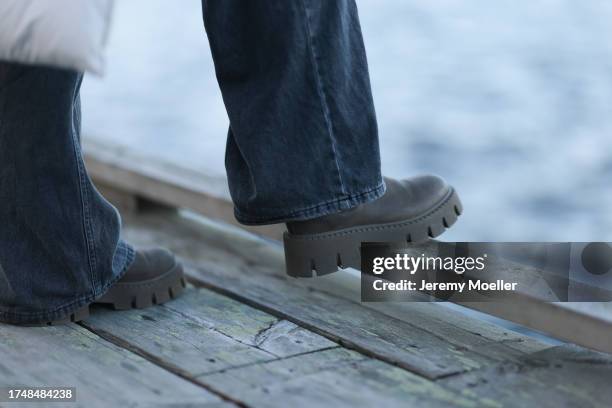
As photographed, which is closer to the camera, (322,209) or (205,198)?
(322,209)

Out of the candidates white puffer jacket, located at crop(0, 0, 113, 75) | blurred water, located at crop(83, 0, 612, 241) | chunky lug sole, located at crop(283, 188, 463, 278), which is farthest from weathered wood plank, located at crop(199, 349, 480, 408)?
blurred water, located at crop(83, 0, 612, 241)

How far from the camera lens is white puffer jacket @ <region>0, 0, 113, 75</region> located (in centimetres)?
91

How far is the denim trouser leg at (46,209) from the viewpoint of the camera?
4.03 feet

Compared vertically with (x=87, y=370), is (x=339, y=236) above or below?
above

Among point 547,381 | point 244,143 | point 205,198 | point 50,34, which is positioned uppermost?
point 50,34

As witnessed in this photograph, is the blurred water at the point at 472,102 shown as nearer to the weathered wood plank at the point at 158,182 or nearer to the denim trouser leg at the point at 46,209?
the weathered wood plank at the point at 158,182

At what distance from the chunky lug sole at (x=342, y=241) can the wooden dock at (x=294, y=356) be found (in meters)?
0.08

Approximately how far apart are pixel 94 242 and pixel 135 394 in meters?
0.31

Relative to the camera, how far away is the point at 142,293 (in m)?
1.46

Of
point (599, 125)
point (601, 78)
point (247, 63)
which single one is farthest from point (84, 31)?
point (601, 78)

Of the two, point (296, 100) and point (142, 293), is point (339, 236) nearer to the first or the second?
point (296, 100)

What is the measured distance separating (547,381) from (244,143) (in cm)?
50

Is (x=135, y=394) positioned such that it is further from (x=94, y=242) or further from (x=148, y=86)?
(x=148, y=86)

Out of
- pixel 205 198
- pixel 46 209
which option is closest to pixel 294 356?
pixel 46 209
